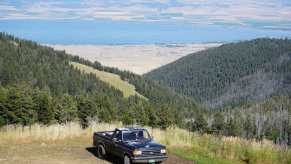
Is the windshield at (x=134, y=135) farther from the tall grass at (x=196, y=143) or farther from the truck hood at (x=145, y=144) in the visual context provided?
the tall grass at (x=196, y=143)

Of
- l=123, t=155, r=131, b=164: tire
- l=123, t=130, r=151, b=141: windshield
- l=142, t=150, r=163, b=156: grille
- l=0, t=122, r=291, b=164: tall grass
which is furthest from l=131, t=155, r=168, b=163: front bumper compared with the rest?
l=0, t=122, r=291, b=164: tall grass

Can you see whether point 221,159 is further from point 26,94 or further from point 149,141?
point 26,94

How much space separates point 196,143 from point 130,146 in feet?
19.3

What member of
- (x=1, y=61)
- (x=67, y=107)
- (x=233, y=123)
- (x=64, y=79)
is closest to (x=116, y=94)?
(x=64, y=79)

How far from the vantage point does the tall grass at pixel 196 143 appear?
22062 millimetres

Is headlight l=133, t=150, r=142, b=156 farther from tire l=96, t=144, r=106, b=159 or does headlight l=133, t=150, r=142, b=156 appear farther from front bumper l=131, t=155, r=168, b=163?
tire l=96, t=144, r=106, b=159

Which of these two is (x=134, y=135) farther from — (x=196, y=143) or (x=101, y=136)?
(x=196, y=143)

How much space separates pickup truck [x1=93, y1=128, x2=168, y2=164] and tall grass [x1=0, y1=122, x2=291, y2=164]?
2.27 m

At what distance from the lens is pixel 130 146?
65.9ft

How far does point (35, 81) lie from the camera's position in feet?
508

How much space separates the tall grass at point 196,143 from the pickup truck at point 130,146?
2271mm

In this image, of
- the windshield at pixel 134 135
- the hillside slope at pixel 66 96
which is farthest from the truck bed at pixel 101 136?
the hillside slope at pixel 66 96

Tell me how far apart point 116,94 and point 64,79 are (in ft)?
57.2

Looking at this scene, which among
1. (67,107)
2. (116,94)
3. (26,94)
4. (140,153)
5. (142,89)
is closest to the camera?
(140,153)
